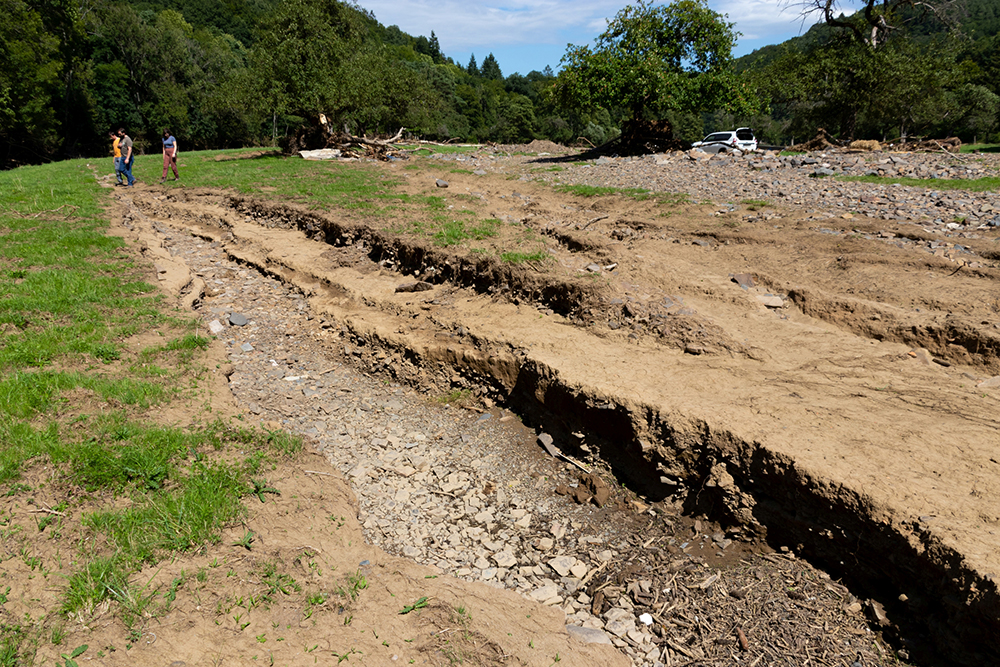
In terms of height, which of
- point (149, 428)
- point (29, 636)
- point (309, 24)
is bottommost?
point (29, 636)

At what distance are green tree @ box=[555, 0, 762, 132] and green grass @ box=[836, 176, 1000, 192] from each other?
10.7 m

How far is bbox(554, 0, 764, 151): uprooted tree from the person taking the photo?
2280cm

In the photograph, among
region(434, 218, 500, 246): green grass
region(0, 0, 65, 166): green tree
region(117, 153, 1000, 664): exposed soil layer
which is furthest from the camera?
region(0, 0, 65, 166): green tree

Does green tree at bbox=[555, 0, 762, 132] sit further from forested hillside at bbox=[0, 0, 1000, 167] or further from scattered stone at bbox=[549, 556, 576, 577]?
scattered stone at bbox=[549, 556, 576, 577]

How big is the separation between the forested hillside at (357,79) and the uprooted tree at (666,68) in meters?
0.06

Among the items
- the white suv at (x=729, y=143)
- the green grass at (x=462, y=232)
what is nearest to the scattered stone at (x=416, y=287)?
the green grass at (x=462, y=232)

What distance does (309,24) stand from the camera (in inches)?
950

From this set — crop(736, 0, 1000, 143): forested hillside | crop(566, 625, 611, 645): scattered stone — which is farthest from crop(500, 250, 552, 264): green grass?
crop(736, 0, 1000, 143): forested hillside

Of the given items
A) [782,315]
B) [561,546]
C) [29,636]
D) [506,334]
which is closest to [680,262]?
[782,315]

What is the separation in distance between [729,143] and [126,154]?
2174 centimetres

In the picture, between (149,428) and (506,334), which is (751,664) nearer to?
(506,334)

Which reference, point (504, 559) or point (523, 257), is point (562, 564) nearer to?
point (504, 559)

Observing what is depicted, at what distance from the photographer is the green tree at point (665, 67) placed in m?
22.8

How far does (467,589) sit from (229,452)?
250 cm
